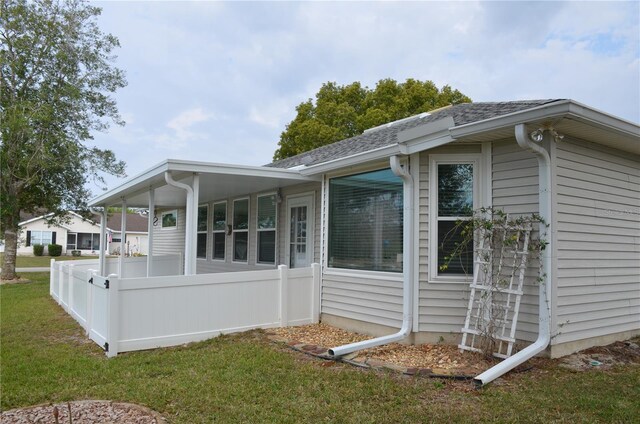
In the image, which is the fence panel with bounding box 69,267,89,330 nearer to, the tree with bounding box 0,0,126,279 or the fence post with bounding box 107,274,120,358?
the fence post with bounding box 107,274,120,358

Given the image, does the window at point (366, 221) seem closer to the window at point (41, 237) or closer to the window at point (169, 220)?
the window at point (169, 220)

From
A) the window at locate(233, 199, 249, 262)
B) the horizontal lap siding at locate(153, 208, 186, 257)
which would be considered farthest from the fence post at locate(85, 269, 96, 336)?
the horizontal lap siding at locate(153, 208, 186, 257)

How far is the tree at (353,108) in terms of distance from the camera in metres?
22.3

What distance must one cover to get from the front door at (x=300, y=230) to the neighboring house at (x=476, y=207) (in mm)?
686

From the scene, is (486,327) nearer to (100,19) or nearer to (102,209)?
(102,209)

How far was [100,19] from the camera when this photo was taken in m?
17.8

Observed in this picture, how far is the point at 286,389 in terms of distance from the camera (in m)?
4.14

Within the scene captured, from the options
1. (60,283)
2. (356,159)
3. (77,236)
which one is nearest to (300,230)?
(356,159)

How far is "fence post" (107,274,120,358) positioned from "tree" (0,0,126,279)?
37.4 ft

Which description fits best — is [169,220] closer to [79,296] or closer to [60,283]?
[60,283]

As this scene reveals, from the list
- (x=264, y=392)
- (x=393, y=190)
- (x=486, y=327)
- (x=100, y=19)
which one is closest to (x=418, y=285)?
(x=486, y=327)

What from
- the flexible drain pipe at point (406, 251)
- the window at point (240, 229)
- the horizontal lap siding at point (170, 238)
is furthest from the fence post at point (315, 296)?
the horizontal lap siding at point (170, 238)

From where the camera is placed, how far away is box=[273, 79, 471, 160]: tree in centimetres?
2230

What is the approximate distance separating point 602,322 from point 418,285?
2357 mm
